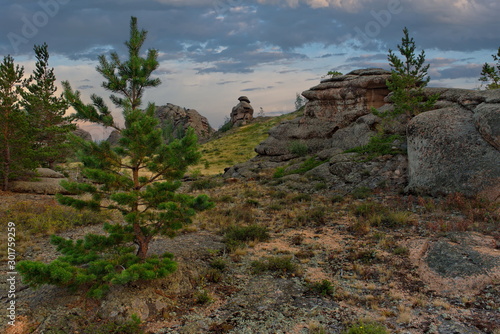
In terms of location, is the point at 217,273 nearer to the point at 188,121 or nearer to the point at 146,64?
the point at 146,64

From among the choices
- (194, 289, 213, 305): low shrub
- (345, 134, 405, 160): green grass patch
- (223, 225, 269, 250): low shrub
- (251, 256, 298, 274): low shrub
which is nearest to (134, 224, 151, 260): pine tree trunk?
(194, 289, 213, 305): low shrub

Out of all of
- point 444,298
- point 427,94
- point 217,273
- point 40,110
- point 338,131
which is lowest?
point 444,298

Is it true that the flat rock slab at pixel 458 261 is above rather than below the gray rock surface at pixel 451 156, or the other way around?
below

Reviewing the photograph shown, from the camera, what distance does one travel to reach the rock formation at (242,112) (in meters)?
83.1

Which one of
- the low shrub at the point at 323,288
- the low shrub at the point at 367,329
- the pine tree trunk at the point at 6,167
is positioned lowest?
the low shrub at the point at 323,288

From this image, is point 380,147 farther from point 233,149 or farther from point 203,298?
point 233,149

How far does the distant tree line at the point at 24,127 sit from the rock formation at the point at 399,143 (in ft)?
54.0

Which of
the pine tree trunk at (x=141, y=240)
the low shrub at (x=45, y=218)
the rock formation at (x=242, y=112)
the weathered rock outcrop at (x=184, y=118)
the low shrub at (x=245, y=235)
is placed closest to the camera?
the pine tree trunk at (x=141, y=240)

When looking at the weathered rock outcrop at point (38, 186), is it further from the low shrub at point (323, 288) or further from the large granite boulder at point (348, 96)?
the large granite boulder at point (348, 96)

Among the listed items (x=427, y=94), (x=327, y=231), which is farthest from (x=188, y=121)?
(x=327, y=231)

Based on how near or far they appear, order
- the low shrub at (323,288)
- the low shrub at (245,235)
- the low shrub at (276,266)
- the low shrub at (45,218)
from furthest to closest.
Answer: the low shrub at (45,218), the low shrub at (245,235), the low shrub at (276,266), the low shrub at (323,288)

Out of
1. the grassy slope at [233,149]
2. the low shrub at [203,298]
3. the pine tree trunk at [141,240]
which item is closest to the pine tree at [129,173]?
the pine tree trunk at [141,240]

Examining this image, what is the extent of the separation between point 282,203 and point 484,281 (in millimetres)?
11224

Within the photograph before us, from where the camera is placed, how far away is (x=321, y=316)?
7262 mm
